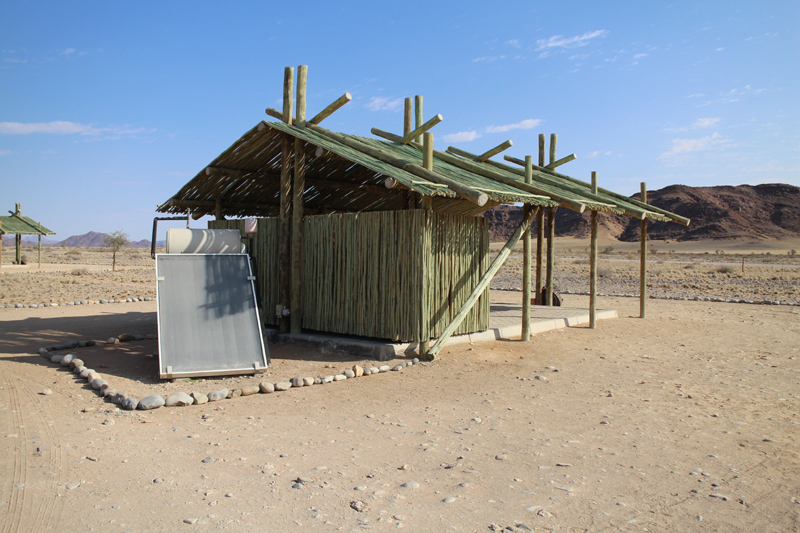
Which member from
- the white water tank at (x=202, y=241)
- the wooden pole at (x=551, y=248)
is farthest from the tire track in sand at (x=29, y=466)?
the wooden pole at (x=551, y=248)

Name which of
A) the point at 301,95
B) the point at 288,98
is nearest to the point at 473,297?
the point at 301,95

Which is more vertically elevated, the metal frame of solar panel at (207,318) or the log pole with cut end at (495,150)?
the log pole with cut end at (495,150)

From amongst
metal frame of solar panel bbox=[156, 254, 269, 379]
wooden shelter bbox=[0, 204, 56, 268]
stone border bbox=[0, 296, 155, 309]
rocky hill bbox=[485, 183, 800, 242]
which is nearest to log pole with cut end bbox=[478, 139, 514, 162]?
metal frame of solar panel bbox=[156, 254, 269, 379]

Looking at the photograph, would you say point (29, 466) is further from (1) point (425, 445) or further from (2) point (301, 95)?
(2) point (301, 95)

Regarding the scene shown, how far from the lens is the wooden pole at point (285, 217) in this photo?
949 cm

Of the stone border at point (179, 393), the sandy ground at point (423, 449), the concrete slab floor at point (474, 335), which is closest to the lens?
the sandy ground at point (423, 449)

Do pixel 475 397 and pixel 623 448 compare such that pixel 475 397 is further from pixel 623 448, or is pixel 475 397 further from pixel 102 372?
pixel 102 372

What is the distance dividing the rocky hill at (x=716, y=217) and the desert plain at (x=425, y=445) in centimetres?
7884

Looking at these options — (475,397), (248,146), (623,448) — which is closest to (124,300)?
(248,146)

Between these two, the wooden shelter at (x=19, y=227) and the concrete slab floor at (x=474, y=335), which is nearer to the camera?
the concrete slab floor at (x=474, y=335)

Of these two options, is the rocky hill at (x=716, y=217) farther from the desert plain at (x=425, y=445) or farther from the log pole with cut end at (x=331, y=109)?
the desert plain at (x=425, y=445)

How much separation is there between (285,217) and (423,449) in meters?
5.95

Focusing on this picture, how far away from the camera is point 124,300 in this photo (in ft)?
51.1

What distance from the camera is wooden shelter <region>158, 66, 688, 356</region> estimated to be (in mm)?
7988
